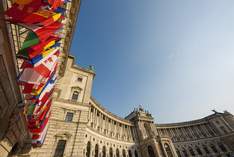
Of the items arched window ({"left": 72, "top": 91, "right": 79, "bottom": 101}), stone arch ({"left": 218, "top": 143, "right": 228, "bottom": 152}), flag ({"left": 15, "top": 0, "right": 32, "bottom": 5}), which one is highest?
arched window ({"left": 72, "top": 91, "right": 79, "bottom": 101})

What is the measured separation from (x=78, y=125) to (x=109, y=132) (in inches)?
679

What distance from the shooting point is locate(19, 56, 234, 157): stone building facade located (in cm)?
1755

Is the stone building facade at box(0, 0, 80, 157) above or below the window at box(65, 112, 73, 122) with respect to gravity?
below

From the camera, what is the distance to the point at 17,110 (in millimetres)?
8445

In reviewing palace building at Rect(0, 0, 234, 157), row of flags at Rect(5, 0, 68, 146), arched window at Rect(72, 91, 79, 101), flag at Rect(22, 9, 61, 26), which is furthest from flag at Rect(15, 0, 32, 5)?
arched window at Rect(72, 91, 79, 101)

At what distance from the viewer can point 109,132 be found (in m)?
34.3

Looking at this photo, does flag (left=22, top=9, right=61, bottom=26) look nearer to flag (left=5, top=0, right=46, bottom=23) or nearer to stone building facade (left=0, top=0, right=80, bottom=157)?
flag (left=5, top=0, right=46, bottom=23)

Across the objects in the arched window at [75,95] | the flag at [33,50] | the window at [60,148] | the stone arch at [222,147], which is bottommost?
the window at [60,148]

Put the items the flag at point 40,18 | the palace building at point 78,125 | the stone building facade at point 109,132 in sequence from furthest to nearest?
the stone building facade at point 109,132, the palace building at point 78,125, the flag at point 40,18

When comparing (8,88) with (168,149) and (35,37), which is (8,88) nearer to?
(35,37)

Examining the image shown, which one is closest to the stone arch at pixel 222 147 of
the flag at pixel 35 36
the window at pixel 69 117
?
the window at pixel 69 117

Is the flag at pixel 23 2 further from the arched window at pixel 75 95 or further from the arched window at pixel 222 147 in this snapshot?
the arched window at pixel 222 147

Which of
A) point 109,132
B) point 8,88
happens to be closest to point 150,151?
point 109,132

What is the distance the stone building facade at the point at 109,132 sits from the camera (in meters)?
17.5
